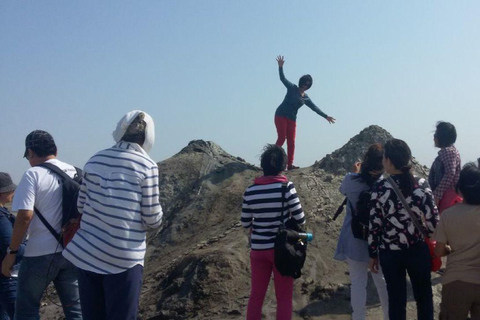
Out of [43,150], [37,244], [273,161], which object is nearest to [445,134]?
[273,161]

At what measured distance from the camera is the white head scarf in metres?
4.16

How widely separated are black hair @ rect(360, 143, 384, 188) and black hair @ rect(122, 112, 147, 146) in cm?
214

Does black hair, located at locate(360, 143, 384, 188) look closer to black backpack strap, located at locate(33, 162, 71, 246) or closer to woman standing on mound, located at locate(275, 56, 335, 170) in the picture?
black backpack strap, located at locate(33, 162, 71, 246)

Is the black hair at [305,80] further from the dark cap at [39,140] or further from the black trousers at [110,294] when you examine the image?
the black trousers at [110,294]

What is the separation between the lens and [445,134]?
6289 millimetres

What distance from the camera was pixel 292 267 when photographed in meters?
4.86

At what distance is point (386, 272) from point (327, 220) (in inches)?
144

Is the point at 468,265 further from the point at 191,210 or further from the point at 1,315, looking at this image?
the point at 191,210

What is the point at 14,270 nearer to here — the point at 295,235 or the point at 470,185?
the point at 295,235

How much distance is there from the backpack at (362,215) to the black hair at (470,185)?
0.85 meters

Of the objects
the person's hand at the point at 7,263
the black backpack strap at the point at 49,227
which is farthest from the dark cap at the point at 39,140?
the person's hand at the point at 7,263

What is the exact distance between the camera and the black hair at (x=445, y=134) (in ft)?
20.6

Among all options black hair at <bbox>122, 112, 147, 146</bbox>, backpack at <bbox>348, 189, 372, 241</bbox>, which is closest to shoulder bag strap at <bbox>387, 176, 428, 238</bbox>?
backpack at <bbox>348, 189, 372, 241</bbox>

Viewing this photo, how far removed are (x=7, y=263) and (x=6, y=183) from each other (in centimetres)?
100
